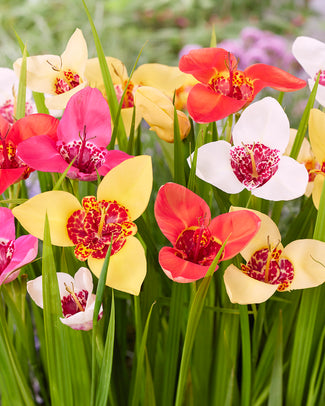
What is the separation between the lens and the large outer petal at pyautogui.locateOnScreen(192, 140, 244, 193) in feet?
0.96

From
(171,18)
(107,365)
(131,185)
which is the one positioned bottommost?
(171,18)

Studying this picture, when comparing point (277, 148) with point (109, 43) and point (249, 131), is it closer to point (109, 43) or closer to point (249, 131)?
point (249, 131)

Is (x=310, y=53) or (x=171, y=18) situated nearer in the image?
(x=310, y=53)

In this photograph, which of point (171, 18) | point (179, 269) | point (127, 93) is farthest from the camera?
point (171, 18)

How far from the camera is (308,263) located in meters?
0.30

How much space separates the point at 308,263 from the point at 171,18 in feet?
7.83

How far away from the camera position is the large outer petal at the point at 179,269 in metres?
0.26

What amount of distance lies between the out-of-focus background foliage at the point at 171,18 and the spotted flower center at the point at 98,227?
5.62ft

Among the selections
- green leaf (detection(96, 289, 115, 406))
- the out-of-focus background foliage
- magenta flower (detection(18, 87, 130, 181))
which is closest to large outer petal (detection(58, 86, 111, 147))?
magenta flower (detection(18, 87, 130, 181))

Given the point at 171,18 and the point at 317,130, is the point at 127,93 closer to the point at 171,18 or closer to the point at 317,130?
the point at 317,130

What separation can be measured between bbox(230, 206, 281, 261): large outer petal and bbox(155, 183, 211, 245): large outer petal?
1.3 inches

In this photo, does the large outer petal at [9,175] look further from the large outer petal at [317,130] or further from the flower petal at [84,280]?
the large outer petal at [317,130]

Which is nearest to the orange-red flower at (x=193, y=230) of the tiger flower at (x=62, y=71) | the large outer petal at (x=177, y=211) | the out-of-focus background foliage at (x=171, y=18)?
the large outer petal at (x=177, y=211)

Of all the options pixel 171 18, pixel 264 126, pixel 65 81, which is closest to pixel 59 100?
pixel 65 81
